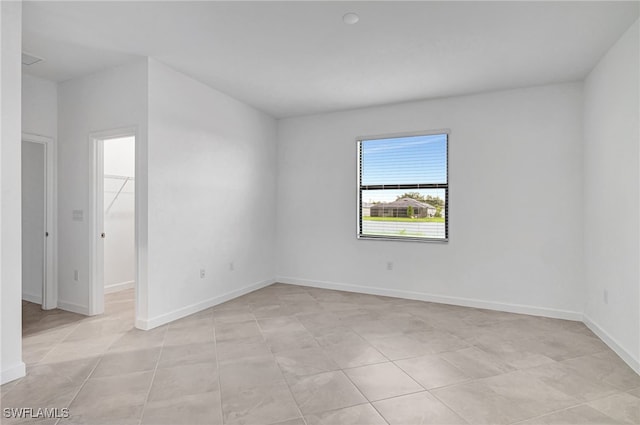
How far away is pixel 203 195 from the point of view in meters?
4.10

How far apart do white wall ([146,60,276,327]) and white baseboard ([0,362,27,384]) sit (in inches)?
41.9

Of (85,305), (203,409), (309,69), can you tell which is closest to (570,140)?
(309,69)

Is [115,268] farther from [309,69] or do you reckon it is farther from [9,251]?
[309,69]

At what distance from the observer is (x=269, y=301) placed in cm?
448

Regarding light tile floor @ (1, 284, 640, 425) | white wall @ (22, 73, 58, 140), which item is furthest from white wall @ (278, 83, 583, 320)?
white wall @ (22, 73, 58, 140)

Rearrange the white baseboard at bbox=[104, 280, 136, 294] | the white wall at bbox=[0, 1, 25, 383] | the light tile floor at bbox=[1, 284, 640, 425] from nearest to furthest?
A: the light tile floor at bbox=[1, 284, 640, 425] → the white wall at bbox=[0, 1, 25, 383] → the white baseboard at bbox=[104, 280, 136, 294]

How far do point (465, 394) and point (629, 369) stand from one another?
1.48 m

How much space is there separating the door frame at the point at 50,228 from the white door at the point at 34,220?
0.13 feet

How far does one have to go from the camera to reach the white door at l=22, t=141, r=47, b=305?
13.6 feet

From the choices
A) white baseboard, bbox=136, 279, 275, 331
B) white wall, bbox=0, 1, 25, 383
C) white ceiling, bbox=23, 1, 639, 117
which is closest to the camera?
white wall, bbox=0, 1, 25, 383

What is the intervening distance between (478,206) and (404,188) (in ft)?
3.24

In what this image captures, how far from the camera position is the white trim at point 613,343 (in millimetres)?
2615

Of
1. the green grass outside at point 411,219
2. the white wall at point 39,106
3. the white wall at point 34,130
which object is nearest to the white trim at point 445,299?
the green grass outside at point 411,219

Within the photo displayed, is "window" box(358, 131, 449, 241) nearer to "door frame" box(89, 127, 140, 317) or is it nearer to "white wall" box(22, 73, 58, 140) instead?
"door frame" box(89, 127, 140, 317)
